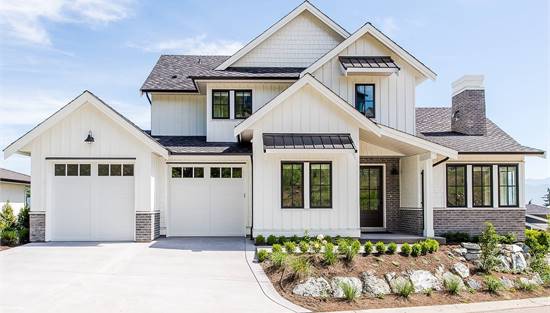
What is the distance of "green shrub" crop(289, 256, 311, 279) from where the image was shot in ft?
36.1

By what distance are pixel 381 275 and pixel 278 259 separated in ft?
8.55

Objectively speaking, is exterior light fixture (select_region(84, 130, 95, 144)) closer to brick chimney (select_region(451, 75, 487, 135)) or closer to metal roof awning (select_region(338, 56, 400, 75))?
metal roof awning (select_region(338, 56, 400, 75))

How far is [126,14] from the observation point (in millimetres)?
14852

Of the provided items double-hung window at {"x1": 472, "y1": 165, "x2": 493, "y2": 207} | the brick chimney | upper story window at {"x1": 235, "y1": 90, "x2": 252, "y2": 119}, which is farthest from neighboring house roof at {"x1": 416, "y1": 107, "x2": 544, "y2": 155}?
upper story window at {"x1": 235, "y1": 90, "x2": 252, "y2": 119}

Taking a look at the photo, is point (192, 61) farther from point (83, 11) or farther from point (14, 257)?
point (14, 257)

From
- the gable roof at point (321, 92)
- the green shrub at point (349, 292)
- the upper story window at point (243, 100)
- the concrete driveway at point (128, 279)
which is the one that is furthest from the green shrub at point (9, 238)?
the green shrub at point (349, 292)

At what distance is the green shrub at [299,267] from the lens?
11008 millimetres

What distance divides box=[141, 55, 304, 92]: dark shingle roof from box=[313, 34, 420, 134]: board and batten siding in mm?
1445

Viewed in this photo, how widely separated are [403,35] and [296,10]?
4.37 meters

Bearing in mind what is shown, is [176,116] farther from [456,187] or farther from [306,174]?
[456,187]

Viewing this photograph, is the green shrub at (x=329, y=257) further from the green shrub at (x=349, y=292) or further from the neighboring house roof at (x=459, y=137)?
the neighboring house roof at (x=459, y=137)

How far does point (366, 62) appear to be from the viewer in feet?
58.7

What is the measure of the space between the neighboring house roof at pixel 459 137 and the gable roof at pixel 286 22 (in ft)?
16.7

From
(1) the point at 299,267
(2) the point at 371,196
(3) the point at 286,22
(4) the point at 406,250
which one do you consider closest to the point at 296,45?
(3) the point at 286,22
